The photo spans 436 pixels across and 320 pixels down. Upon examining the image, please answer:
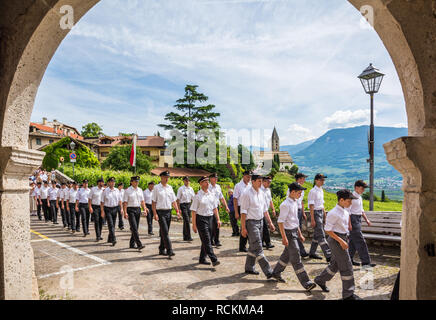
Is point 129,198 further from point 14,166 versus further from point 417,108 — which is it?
point 417,108

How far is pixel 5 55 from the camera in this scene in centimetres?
309

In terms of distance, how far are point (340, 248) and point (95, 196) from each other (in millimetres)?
7940

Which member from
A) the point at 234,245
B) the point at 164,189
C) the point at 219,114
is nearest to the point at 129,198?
the point at 164,189

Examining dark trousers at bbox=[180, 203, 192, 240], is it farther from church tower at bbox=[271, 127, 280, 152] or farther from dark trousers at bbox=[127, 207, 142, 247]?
church tower at bbox=[271, 127, 280, 152]

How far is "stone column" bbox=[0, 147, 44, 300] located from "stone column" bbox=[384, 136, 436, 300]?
3.85m

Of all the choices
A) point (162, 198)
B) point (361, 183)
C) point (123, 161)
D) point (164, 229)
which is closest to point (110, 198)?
point (162, 198)

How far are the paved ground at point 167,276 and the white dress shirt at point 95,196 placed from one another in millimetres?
1676

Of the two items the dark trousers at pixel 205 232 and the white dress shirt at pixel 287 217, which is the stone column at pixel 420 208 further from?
the dark trousers at pixel 205 232

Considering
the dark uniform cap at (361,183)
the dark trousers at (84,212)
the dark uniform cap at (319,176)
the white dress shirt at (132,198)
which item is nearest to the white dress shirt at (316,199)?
the dark uniform cap at (319,176)

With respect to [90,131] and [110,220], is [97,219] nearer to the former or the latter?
[110,220]

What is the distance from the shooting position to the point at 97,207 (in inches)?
367

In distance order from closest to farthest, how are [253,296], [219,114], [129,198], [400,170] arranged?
[400,170] → [253,296] → [129,198] → [219,114]

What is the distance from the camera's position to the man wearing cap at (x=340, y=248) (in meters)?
4.20
